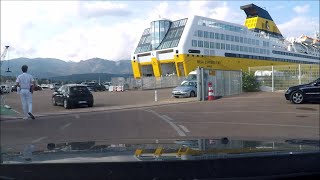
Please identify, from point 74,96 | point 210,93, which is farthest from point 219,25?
point 74,96

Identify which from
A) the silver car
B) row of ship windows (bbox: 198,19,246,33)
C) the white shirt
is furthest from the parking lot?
row of ship windows (bbox: 198,19,246,33)

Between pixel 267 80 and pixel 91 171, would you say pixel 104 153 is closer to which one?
pixel 91 171

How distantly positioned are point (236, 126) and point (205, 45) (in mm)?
58332

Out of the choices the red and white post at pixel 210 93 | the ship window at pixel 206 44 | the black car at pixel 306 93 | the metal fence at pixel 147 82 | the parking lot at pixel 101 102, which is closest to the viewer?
the black car at pixel 306 93

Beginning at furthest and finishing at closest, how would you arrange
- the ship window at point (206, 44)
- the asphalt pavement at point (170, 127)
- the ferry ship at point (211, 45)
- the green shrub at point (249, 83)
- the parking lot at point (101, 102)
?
the ship window at point (206, 44) → the ferry ship at point (211, 45) → the green shrub at point (249, 83) → the parking lot at point (101, 102) → the asphalt pavement at point (170, 127)

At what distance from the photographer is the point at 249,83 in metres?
33.1

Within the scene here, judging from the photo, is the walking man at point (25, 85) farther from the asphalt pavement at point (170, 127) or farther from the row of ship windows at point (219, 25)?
the row of ship windows at point (219, 25)

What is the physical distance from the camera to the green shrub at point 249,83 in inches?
1303

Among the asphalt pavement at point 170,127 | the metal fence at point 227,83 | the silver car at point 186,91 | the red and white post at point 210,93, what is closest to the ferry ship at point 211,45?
the silver car at point 186,91

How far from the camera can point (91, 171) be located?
272cm

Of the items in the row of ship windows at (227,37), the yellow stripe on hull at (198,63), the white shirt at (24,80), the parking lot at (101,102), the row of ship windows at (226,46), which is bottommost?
the parking lot at (101,102)

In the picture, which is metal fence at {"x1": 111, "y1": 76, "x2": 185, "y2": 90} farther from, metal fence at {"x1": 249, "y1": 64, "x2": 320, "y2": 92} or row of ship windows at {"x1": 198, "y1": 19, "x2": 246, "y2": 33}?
metal fence at {"x1": 249, "y1": 64, "x2": 320, "y2": 92}

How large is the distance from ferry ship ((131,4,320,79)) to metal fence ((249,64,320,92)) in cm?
3357

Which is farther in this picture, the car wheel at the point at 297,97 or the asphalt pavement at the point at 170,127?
the car wheel at the point at 297,97
